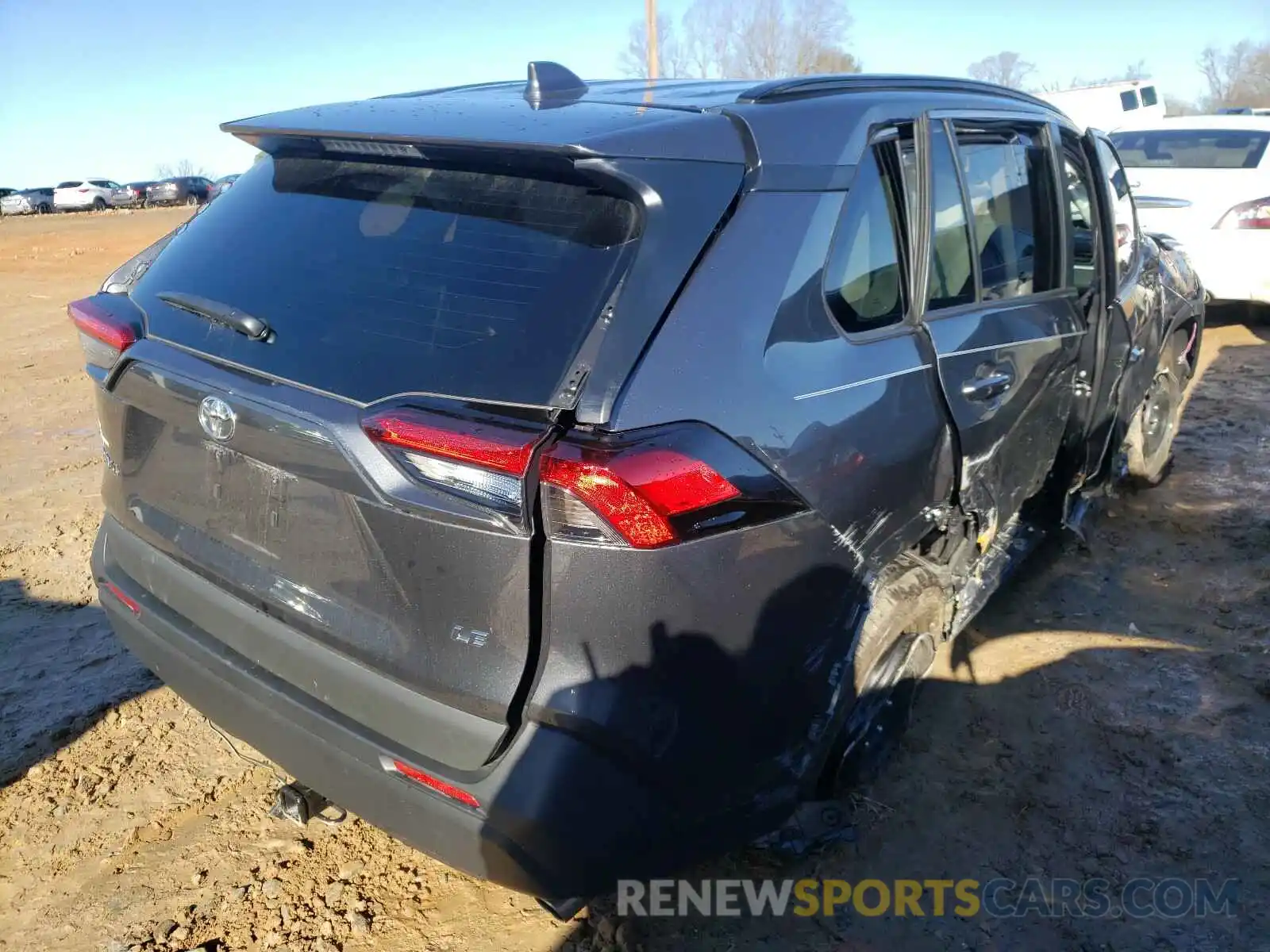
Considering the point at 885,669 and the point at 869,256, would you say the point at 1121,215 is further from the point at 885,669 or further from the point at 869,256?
the point at 885,669

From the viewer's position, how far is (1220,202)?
325 inches

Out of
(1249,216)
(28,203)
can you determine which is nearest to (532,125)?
(1249,216)

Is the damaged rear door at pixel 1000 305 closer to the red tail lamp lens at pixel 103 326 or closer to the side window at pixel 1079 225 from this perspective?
the side window at pixel 1079 225

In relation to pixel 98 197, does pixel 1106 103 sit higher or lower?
lower

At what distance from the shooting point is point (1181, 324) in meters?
5.02

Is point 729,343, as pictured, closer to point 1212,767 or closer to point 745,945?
point 745,945

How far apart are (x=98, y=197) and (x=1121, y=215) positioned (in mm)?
53664

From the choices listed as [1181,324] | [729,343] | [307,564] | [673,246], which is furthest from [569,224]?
[1181,324]

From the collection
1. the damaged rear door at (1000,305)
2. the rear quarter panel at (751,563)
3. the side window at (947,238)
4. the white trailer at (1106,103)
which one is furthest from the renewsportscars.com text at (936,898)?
the white trailer at (1106,103)

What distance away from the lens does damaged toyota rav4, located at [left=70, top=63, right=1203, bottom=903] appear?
177 cm

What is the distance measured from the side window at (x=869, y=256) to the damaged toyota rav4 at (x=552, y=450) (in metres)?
0.01

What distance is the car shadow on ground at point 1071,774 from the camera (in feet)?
8.04

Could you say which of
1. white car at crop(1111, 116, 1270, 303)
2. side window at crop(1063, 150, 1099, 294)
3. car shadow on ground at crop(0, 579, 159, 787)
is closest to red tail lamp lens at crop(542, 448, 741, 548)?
side window at crop(1063, 150, 1099, 294)

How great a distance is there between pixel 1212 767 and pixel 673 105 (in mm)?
2674
